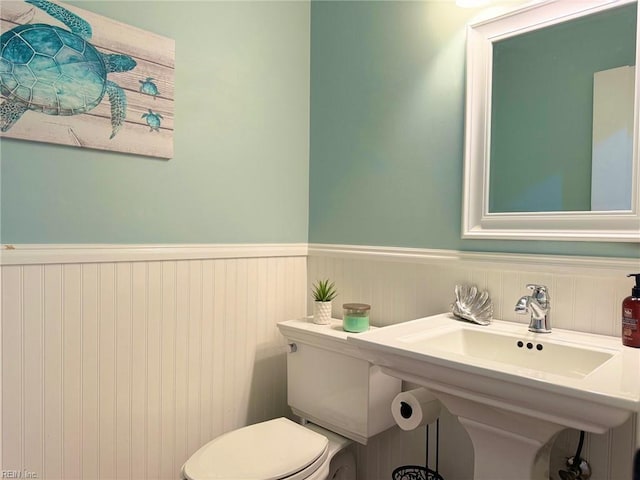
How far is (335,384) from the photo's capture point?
A: 1.51m

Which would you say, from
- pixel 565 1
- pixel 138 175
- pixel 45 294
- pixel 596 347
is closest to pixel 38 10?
pixel 138 175

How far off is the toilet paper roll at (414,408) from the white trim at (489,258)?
0.46 meters

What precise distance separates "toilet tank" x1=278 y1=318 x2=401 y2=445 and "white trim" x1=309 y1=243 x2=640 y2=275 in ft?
1.03

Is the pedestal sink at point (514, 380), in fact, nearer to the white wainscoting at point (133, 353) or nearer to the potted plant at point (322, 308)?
the potted plant at point (322, 308)

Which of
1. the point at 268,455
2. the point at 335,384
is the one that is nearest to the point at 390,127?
the point at 335,384

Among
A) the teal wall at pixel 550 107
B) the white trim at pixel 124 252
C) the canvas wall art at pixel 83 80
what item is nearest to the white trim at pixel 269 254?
the white trim at pixel 124 252

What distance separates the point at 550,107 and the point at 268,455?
1343 millimetres

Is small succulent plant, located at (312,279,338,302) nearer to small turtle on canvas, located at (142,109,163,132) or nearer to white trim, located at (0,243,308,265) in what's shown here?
white trim, located at (0,243,308,265)

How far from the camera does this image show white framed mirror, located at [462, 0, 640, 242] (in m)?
1.13

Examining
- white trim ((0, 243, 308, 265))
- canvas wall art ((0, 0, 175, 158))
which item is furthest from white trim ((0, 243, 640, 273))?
canvas wall art ((0, 0, 175, 158))

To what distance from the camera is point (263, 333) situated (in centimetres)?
181

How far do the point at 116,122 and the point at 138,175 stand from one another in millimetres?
179

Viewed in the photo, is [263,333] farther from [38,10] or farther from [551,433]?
[38,10]

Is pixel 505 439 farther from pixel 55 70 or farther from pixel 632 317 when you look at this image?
pixel 55 70
